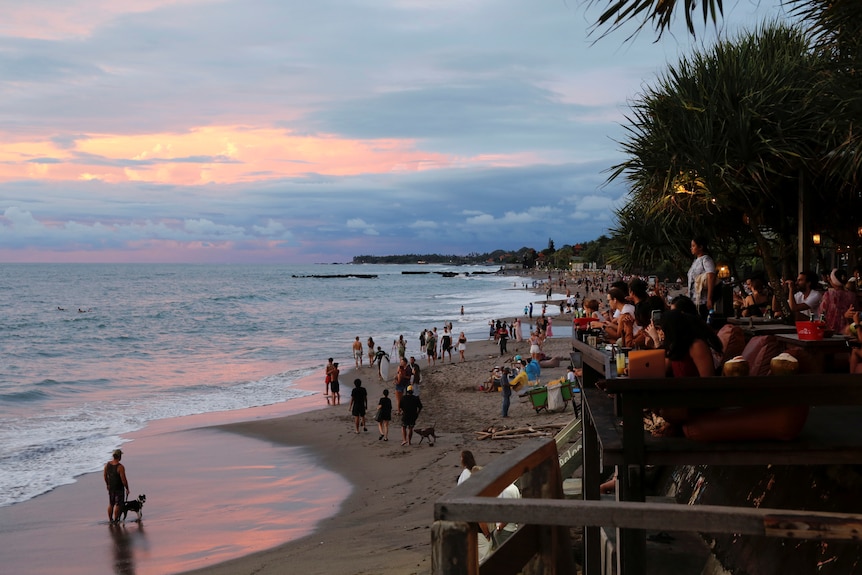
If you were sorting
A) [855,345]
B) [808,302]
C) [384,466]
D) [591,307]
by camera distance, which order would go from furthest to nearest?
[384,466], [808,302], [591,307], [855,345]

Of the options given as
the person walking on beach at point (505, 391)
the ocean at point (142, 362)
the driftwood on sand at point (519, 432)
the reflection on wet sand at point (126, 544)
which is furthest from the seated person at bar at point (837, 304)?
the ocean at point (142, 362)

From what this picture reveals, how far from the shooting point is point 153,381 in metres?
34.0

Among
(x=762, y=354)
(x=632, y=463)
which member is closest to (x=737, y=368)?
(x=762, y=354)

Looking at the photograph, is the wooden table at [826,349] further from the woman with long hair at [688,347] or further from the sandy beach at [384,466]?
the sandy beach at [384,466]

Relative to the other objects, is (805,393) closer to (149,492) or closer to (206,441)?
(149,492)

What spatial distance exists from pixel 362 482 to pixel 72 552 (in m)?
5.70

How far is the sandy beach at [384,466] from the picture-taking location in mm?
10562

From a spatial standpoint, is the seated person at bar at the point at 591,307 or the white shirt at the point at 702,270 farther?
the seated person at bar at the point at 591,307

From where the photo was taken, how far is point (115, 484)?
43.7ft

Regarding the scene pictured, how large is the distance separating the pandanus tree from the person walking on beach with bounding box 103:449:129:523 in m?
10.7

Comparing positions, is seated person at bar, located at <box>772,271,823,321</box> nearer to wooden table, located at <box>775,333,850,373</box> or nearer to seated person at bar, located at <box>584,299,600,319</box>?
seated person at bar, located at <box>584,299,600,319</box>

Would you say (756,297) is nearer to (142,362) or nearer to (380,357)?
(380,357)

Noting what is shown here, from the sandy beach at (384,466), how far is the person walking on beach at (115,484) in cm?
323

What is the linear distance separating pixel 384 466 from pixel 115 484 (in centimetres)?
570
